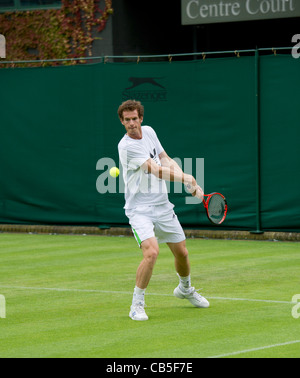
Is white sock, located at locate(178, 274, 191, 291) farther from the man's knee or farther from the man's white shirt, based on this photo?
the man's white shirt

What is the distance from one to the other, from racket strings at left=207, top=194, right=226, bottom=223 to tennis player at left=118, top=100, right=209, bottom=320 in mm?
424

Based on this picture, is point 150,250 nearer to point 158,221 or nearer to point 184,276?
point 158,221

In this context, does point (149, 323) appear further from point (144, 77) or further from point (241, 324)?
point (144, 77)

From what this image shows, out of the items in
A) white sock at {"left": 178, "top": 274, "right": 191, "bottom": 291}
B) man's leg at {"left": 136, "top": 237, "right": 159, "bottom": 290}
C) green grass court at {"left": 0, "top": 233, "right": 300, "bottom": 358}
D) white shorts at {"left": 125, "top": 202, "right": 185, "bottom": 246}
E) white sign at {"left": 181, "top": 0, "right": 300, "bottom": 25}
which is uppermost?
white sign at {"left": 181, "top": 0, "right": 300, "bottom": 25}

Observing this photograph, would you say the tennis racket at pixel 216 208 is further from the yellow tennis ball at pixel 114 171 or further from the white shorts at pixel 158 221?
the yellow tennis ball at pixel 114 171

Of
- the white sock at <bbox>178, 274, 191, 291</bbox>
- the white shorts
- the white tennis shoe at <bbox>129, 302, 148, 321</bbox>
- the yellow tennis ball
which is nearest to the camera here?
the white tennis shoe at <bbox>129, 302, 148, 321</bbox>

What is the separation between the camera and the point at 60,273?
11352 mm

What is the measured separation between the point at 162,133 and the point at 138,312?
7051 mm

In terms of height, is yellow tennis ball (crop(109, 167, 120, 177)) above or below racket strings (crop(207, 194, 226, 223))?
above

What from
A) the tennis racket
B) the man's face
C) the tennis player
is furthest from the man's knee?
the man's face

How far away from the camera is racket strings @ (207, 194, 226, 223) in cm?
894
